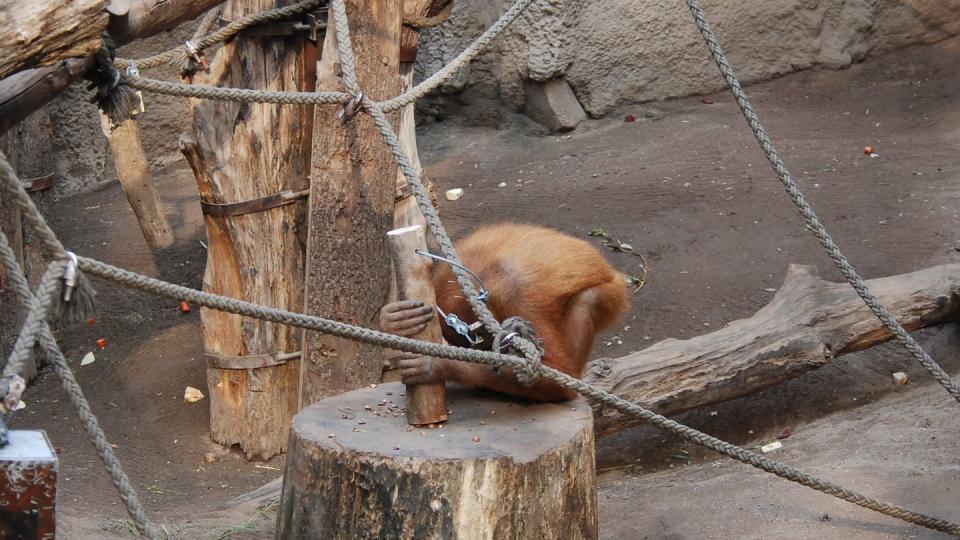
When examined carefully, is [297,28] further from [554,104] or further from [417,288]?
[554,104]

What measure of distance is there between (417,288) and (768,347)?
7.52 ft

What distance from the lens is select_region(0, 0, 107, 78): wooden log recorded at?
2439mm

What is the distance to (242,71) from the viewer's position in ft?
14.9

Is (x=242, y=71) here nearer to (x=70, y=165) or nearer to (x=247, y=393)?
(x=247, y=393)

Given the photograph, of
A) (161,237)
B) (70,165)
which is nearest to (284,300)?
(161,237)

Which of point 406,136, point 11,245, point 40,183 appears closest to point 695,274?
point 406,136

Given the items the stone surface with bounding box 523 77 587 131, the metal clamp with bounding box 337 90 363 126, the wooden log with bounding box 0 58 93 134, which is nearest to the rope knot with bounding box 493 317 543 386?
the metal clamp with bounding box 337 90 363 126

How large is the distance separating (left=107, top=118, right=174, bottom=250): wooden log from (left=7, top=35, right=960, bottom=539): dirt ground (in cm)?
56

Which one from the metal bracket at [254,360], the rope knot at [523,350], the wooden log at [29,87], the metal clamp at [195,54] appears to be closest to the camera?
the wooden log at [29,87]

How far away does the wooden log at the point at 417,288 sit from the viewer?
2955 mm

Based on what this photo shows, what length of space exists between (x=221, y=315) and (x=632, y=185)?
10.6ft

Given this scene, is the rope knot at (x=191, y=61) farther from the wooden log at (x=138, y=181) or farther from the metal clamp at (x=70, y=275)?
the metal clamp at (x=70, y=275)

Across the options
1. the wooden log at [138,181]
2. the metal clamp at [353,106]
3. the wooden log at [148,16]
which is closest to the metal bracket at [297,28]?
the wooden log at [148,16]

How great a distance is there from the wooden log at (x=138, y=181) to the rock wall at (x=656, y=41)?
306 centimetres
